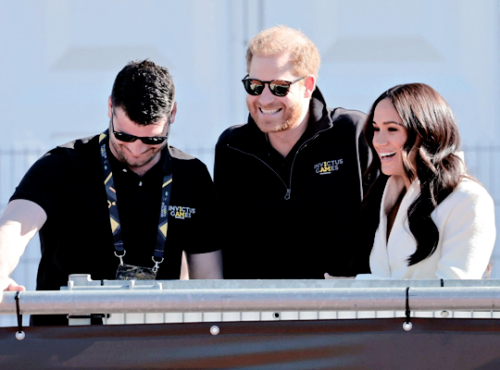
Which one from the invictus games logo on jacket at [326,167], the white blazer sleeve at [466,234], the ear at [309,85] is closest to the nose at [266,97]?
the ear at [309,85]

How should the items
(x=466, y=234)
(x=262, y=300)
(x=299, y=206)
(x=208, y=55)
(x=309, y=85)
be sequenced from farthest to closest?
(x=208, y=55) < (x=309, y=85) < (x=299, y=206) < (x=466, y=234) < (x=262, y=300)

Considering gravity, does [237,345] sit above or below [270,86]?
below

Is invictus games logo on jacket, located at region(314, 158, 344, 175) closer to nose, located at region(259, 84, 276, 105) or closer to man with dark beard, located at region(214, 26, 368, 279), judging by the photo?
man with dark beard, located at region(214, 26, 368, 279)

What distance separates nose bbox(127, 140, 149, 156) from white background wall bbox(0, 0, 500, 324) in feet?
6.00

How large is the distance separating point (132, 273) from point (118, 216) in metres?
0.20

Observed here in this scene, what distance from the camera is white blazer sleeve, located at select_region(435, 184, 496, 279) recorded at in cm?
237

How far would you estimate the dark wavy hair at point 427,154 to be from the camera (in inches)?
97.1

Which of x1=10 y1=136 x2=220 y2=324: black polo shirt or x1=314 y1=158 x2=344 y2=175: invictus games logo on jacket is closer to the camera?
x1=10 y1=136 x2=220 y2=324: black polo shirt

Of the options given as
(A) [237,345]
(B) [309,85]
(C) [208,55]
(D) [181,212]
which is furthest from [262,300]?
(C) [208,55]

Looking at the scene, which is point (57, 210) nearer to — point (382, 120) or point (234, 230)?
point (234, 230)

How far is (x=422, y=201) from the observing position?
2502mm

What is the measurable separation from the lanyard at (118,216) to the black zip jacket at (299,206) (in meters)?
0.46

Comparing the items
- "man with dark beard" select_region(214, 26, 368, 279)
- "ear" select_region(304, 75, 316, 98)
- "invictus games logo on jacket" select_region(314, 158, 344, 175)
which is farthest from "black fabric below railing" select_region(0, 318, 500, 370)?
"ear" select_region(304, 75, 316, 98)

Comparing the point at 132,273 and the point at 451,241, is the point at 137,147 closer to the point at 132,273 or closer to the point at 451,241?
the point at 132,273
